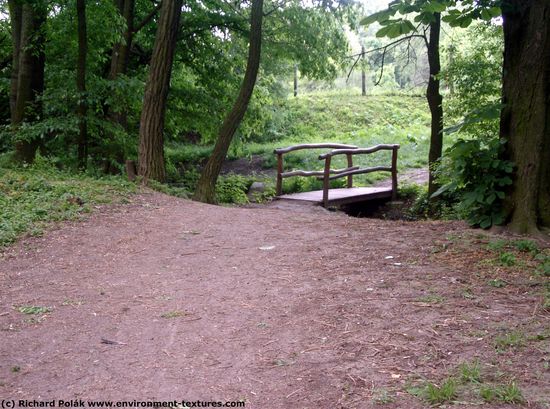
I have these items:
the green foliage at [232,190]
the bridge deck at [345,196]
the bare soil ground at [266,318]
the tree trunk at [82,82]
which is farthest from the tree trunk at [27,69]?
the bare soil ground at [266,318]

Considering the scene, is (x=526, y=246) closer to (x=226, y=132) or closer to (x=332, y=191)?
(x=226, y=132)

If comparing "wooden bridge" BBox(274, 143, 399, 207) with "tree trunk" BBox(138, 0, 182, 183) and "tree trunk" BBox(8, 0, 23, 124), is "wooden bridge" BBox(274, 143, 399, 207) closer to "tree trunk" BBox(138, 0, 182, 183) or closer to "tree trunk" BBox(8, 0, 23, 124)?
"tree trunk" BBox(138, 0, 182, 183)

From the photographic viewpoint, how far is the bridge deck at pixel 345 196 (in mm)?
12508

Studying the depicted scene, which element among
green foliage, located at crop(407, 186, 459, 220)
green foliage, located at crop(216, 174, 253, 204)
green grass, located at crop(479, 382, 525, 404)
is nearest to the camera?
green grass, located at crop(479, 382, 525, 404)

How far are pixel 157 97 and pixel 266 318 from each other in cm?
806

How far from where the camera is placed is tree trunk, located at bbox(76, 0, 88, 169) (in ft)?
38.3

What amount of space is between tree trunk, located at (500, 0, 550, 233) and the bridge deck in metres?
5.88

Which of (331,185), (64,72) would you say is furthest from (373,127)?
(64,72)

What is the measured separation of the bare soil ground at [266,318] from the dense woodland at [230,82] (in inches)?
41.7

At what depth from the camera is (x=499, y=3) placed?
5.80 meters

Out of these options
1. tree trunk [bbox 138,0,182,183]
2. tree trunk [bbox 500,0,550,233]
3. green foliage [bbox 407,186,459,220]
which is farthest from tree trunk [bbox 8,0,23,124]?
tree trunk [bbox 500,0,550,233]

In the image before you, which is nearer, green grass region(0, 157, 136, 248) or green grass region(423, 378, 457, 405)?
green grass region(423, 378, 457, 405)

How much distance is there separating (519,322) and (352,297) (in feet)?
4.54

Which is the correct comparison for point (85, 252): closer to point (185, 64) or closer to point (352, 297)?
point (352, 297)
